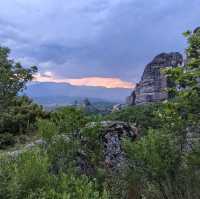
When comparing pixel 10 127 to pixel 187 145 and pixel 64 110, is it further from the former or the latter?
pixel 187 145

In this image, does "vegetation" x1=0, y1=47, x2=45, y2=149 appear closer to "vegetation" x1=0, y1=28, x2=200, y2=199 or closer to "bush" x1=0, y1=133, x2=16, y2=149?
"bush" x1=0, y1=133, x2=16, y2=149

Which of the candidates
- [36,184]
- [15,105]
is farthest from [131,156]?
[15,105]

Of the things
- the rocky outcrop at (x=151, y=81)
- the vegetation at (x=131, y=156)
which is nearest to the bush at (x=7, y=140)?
the vegetation at (x=131, y=156)

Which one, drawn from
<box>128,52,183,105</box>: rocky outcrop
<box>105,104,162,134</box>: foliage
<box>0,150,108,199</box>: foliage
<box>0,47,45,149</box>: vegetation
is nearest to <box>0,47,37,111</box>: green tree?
<box>0,47,45,149</box>: vegetation

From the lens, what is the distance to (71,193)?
5.24 metres

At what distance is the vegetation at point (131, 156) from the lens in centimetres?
566

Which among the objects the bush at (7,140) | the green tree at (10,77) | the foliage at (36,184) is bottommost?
the bush at (7,140)

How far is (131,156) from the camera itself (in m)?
8.86

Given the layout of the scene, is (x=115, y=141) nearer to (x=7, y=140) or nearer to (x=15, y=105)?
(x=7, y=140)

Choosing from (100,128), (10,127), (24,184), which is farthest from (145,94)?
(24,184)

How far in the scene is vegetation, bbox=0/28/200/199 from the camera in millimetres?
5656

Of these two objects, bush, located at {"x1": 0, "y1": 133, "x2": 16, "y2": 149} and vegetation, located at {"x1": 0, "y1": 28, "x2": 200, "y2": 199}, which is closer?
vegetation, located at {"x1": 0, "y1": 28, "x2": 200, "y2": 199}

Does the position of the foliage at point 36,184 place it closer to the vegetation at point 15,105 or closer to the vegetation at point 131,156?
the vegetation at point 131,156

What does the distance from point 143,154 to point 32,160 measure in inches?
125
